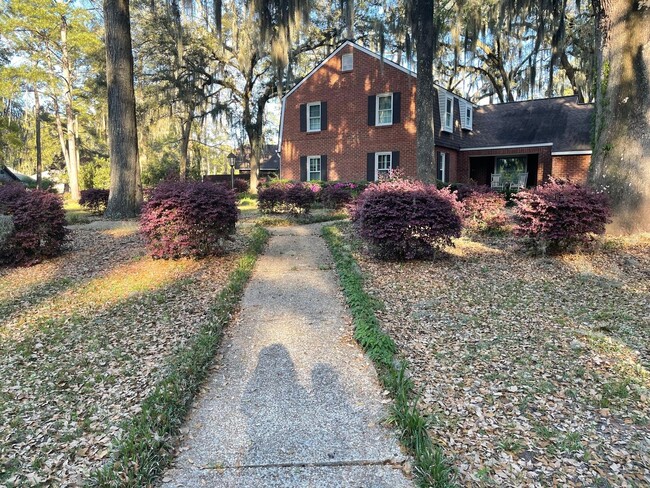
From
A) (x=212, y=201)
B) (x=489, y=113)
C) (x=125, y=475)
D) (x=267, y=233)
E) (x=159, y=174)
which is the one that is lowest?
(x=125, y=475)

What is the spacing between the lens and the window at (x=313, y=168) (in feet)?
64.5

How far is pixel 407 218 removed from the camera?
6602mm

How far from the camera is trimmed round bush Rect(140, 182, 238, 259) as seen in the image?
259 inches

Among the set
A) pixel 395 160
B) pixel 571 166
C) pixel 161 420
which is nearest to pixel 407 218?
pixel 161 420

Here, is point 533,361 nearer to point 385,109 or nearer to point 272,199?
point 272,199

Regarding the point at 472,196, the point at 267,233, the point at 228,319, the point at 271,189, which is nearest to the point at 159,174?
the point at 271,189

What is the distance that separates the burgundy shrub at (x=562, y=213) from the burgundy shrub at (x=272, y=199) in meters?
7.00

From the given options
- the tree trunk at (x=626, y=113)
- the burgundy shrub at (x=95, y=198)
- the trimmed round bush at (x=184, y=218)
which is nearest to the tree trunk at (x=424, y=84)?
the tree trunk at (x=626, y=113)

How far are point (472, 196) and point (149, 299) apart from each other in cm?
722

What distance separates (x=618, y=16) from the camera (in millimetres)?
7223

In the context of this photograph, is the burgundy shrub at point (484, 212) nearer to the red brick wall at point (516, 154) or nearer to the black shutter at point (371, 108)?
the black shutter at point (371, 108)

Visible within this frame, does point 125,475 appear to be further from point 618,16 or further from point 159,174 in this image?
point 159,174

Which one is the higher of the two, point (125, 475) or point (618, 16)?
point (618, 16)

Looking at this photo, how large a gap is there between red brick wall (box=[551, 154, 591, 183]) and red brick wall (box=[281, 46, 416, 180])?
551 cm
